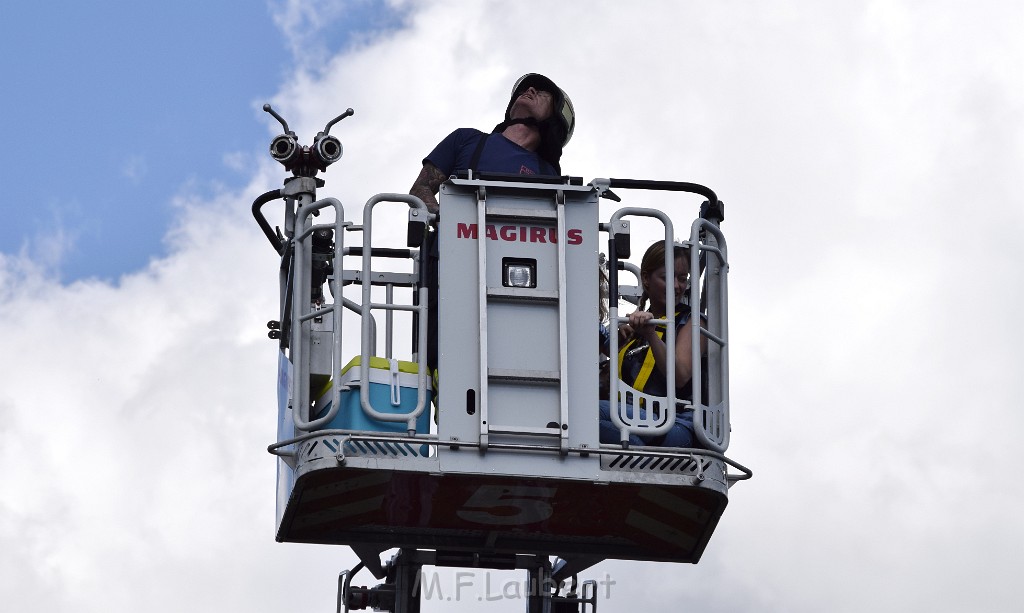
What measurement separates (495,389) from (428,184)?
2231mm

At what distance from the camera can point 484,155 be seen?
1441 cm

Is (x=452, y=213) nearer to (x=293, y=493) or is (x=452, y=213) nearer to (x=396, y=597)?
(x=293, y=493)

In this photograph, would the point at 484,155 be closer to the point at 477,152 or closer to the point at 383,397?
the point at 477,152

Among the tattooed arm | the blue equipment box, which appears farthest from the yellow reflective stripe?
the tattooed arm

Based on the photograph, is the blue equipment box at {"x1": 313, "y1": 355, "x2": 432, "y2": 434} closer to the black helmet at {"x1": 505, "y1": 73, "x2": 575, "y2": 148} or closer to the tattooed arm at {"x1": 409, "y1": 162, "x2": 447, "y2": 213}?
the tattooed arm at {"x1": 409, "y1": 162, "x2": 447, "y2": 213}

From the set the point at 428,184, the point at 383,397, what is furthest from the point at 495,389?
the point at 428,184

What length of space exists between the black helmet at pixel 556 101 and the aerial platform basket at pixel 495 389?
159 centimetres

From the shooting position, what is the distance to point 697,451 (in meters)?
12.9

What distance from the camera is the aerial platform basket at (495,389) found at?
12609mm

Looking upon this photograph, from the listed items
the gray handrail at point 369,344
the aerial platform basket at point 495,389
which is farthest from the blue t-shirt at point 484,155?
the gray handrail at point 369,344

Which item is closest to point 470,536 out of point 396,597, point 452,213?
point 396,597

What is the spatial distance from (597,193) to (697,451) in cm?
185

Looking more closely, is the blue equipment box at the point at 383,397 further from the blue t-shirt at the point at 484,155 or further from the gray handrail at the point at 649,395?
the blue t-shirt at the point at 484,155

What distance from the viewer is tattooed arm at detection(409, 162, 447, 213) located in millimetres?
14328
